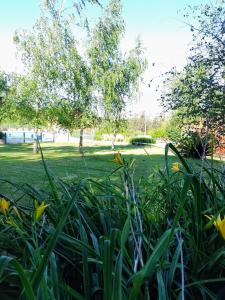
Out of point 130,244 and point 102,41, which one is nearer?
point 130,244

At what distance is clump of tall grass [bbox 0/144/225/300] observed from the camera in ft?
1.93

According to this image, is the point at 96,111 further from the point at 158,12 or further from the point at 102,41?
the point at 158,12

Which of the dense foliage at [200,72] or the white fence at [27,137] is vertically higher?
the dense foliage at [200,72]

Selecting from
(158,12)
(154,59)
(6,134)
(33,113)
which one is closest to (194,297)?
(158,12)

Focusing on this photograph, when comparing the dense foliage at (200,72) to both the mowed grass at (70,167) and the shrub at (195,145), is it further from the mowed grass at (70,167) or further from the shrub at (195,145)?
the mowed grass at (70,167)

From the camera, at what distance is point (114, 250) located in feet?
2.15

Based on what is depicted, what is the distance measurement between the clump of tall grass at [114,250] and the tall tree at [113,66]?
15719mm

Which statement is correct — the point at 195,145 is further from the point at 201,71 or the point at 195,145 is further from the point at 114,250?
the point at 201,71

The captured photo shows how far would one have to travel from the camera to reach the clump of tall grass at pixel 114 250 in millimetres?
588

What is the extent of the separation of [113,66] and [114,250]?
17.0 meters

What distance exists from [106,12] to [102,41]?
1456 millimetres

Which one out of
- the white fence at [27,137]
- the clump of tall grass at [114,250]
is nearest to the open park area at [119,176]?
the clump of tall grass at [114,250]

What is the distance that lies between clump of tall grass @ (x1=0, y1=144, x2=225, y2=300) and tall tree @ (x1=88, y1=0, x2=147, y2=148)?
1572 centimetres

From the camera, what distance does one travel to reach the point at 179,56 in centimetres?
505
